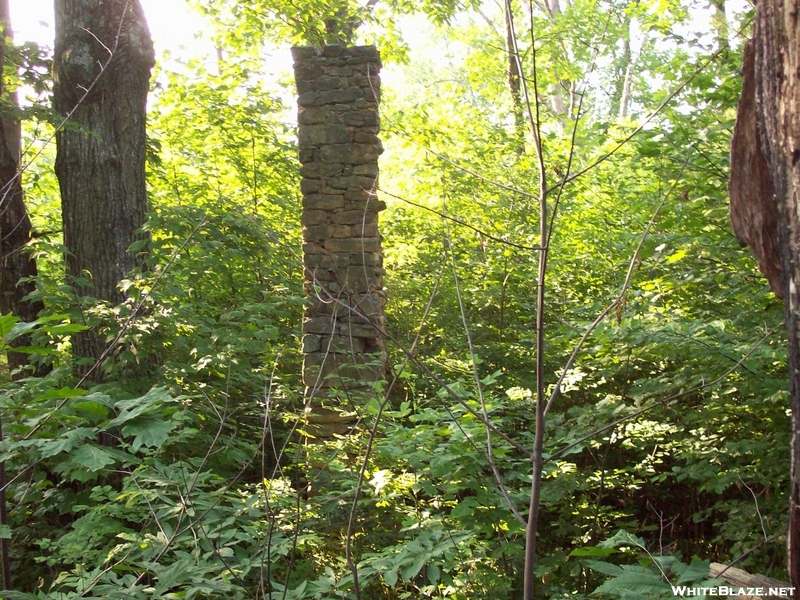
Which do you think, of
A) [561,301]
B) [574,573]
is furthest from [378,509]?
[561,301]

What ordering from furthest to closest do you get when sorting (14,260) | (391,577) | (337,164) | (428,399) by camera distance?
(337,164) < (428,399) < (14,260) < (391,577)

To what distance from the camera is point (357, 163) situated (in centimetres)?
603

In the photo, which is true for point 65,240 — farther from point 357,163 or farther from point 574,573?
point 574,573

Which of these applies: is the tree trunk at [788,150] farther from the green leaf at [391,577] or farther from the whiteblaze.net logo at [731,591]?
the green leaf at [391,577]

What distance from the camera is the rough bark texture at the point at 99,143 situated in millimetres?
4914

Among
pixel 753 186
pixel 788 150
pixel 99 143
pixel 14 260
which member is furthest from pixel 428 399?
pixel 788 150

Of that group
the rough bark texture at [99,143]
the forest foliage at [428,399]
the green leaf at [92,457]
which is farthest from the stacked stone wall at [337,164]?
the green leaf at [92,457]

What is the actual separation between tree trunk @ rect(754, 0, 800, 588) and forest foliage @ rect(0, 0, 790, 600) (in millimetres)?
124

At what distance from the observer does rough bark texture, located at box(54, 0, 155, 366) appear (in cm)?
491

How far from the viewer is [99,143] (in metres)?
5.02

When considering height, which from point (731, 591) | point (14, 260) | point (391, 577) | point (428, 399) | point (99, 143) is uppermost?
point (99, 143)

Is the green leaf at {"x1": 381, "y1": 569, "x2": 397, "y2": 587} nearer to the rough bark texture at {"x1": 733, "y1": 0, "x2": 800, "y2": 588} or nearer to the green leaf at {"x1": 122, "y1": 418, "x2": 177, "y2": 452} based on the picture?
the green leaf at {"x1": 122, "y1": 418, "x2": 177, "y2": 452}

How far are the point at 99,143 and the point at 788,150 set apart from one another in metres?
4.63

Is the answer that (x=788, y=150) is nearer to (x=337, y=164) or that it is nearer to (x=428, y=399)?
(x=428, y=399)
